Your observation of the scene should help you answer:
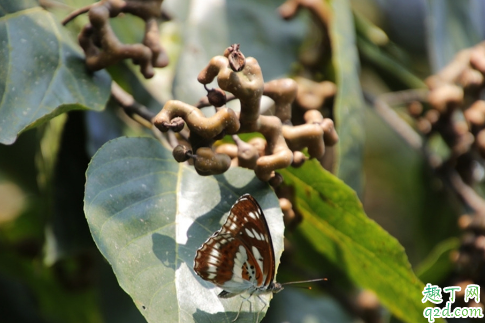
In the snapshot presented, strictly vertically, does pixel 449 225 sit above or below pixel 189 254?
below

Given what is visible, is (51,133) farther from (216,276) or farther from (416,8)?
(416,8)

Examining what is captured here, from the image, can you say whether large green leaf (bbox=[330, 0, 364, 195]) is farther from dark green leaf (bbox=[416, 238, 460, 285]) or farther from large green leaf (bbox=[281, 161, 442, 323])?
dark green leaf (bbox=[416, 238, 460, 285])

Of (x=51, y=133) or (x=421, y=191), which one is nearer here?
(x=51, y=133)

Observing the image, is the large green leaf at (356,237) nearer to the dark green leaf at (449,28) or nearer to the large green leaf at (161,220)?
→ the large green leaf at (161,220)

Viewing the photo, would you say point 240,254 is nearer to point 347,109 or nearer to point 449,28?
point 347,109

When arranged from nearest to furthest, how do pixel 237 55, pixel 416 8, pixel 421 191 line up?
pixel 237 55, pixel 421 191, pixel 416 8

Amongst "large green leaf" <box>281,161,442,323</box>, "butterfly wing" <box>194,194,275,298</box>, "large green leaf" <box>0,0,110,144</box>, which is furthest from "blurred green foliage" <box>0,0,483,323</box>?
"butterfly wing" <box>194,194,275,298</box>

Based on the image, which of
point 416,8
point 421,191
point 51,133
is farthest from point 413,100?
point 416,8

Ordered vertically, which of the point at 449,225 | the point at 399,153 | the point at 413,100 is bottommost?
the point at 399,153
